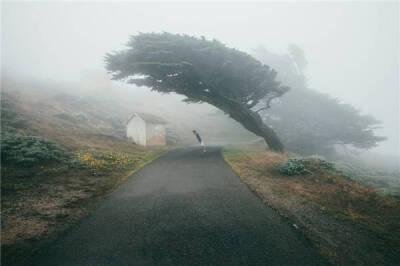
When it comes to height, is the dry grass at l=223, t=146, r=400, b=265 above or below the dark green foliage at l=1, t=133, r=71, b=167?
below

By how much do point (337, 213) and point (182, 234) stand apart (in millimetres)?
4091

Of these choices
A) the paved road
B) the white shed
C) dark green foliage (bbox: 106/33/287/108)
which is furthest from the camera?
the white shed

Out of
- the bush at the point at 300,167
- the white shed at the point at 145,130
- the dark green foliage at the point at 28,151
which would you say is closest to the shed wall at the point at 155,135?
the white shed at the point at 145,130

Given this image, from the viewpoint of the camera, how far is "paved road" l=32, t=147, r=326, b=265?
139 inches

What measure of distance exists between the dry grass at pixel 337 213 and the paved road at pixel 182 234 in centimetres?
47

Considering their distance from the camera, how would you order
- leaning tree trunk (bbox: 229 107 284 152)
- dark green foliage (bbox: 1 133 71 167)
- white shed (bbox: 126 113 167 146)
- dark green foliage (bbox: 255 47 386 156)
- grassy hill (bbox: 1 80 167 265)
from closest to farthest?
grassy hill (bbox: 1 80 167 265)
dark green foliage (bbox: 1 133 71 167)
leaning tree trunk (bbox: 229 107 284 152)
white shed (bbox: 126 113 167 146)
dark green foliage (bbox: 255 47 386 156)

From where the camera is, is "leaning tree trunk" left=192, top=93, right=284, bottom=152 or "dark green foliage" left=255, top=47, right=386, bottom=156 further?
"dark green foliage" left=255, top=47, right=386, bottom=156

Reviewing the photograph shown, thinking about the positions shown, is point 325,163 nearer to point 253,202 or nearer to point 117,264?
point 253,202

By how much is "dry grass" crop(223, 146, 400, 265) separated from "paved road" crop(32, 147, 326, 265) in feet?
1.53

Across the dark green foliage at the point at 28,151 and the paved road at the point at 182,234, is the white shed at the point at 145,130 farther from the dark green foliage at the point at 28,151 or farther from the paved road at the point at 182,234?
the paved road at the point at 182,234

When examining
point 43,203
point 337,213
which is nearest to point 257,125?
point 337,213

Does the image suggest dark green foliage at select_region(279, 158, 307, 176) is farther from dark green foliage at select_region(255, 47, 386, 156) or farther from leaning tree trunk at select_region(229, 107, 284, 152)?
dark green foliage at select_region(255, 47, 386, 156)

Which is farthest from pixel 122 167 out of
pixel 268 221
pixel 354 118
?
pixel 354 118

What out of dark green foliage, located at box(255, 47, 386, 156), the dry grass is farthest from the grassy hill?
dark green foliage, located at box(255, 47, 386, 156)
